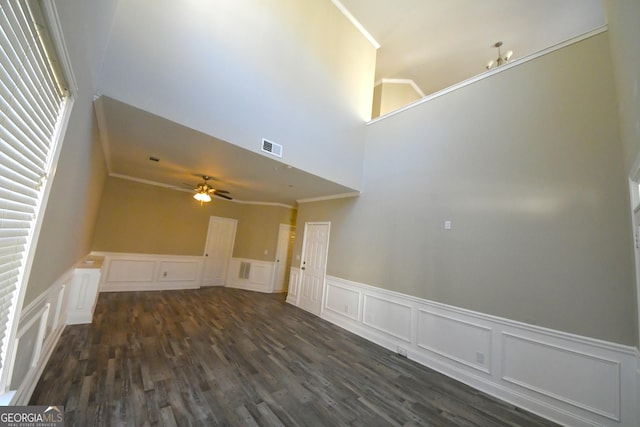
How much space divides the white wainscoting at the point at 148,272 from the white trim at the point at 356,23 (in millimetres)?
6995

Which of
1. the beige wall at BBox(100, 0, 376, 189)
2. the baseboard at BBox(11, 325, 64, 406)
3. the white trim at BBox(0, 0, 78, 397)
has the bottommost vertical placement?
the baseboard at BBox(11, 325, 64, 406)

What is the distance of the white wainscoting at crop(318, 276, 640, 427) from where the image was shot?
2197mm

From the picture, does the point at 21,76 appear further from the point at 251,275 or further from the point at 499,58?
the point at 499,58

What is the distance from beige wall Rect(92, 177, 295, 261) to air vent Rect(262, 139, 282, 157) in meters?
3.99

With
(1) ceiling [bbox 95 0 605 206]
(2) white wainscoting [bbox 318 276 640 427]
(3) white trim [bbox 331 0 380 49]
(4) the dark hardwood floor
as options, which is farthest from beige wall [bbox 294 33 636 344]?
(3) white trim [bbox 331 0 380 49]

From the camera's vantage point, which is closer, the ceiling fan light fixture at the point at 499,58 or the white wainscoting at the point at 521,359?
the white wainscoting at the point at 521,359

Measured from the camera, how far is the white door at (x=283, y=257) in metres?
7.25

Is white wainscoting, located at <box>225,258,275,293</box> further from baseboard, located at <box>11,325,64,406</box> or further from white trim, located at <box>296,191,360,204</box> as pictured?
baseboard, located at <box>11,325,64,406</box>

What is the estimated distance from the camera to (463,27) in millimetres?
4574

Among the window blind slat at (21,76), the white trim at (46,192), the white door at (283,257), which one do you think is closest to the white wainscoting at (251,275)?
the white door at (283,257)

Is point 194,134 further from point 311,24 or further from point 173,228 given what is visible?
point 173,228

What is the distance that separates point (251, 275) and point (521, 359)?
6.35m

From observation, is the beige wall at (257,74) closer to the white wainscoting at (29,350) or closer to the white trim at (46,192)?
the white trim at (46,192)

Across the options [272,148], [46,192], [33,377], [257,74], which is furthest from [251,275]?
[46,192]
